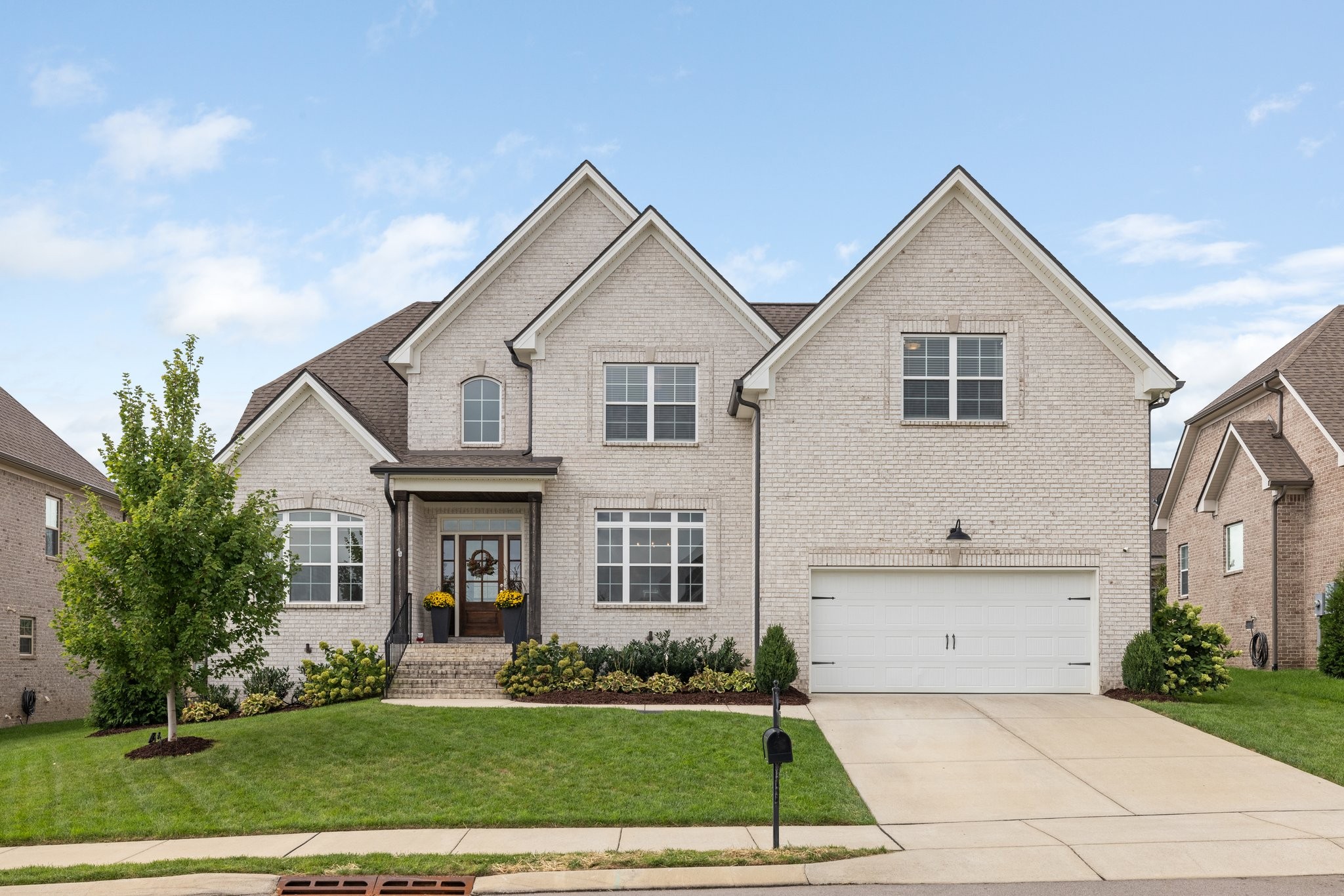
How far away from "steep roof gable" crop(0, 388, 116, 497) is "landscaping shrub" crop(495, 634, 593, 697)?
1397cm

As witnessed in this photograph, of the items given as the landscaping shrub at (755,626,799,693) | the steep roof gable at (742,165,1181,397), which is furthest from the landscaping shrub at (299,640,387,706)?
the steep roof gable at (742,165,1181,397)

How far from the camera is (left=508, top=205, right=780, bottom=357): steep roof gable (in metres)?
21.0

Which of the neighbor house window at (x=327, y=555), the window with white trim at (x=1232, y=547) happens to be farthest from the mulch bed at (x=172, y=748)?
the window with white trim at (x=1232, y=547)

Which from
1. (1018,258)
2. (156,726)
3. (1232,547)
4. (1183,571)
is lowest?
(156,726)

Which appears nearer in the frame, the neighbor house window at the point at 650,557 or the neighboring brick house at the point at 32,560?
the neighbor house window at the point at 650,557

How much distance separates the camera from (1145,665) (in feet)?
59.2

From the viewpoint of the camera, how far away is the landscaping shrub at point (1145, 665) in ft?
59.0

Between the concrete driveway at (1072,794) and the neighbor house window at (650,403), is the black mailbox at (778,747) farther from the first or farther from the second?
the neighbor house window at (650,403)

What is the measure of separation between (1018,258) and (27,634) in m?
23.5

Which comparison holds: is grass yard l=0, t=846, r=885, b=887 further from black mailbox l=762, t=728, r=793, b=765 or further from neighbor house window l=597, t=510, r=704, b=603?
neighbor house window l=597, t=510, r=704, b=603

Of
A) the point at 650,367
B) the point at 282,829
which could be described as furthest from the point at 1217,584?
the point at 282,829

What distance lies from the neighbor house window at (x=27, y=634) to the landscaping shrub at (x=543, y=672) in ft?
47.0

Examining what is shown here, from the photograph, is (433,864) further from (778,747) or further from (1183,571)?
(1183,571)

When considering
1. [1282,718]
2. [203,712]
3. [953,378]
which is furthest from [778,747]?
[203,712]
